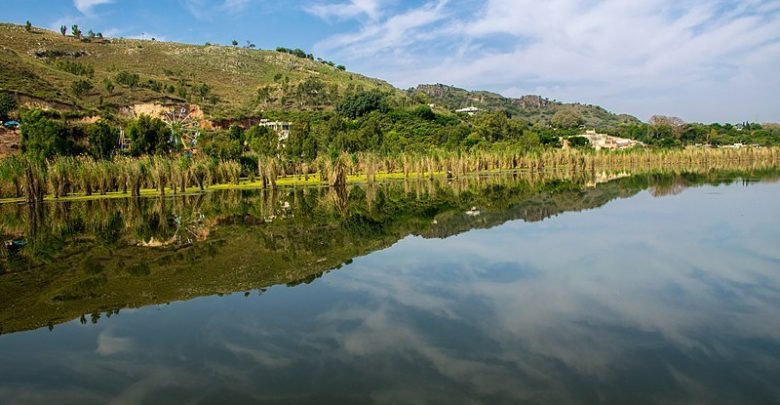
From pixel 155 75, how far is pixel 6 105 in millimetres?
45460

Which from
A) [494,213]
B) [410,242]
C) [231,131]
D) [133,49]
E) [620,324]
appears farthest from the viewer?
[133,49]

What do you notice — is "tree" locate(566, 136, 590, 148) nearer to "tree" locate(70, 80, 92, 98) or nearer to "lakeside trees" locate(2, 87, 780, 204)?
"lakeside trees" locate(2, 87, 780, 204)

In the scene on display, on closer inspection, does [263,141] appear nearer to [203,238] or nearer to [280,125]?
[280,125]

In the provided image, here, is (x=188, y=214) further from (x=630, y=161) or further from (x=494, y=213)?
(x=630, y=161)

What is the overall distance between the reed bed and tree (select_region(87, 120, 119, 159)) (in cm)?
682

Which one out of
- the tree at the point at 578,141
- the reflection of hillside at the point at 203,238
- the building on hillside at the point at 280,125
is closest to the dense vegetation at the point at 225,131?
the tree at the point at 578,141

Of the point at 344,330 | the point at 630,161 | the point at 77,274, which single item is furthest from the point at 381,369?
the point at 630,161

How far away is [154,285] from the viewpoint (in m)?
10.1

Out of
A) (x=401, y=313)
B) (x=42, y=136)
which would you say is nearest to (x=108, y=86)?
(x=42, y=136)

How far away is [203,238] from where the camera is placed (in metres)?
15.2

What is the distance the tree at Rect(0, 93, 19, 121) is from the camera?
51.5 meters

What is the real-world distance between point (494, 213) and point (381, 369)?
1365 centimetres

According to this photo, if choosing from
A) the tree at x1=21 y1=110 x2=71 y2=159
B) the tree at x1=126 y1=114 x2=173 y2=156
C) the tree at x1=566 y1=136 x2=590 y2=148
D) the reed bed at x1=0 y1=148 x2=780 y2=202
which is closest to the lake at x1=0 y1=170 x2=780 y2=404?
the reed bed at x1=0 y1=148 x2=780 y2=202

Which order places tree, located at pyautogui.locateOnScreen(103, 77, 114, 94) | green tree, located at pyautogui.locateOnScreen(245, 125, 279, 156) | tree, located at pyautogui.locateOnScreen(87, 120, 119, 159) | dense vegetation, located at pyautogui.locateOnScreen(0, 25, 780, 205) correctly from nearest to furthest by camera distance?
dense vegetation, located at pyautogui.locateOnScreen(0, 25, 780, 205) → tree, located at pyautogui.locateOnScreen(87, 120, 119, 159) → green tree, located at pyautogui.locateOnScreen(245, 125, 279, 156) → tree, located at pyautogui.locateOnScreen(103, 77, 114, 94)
